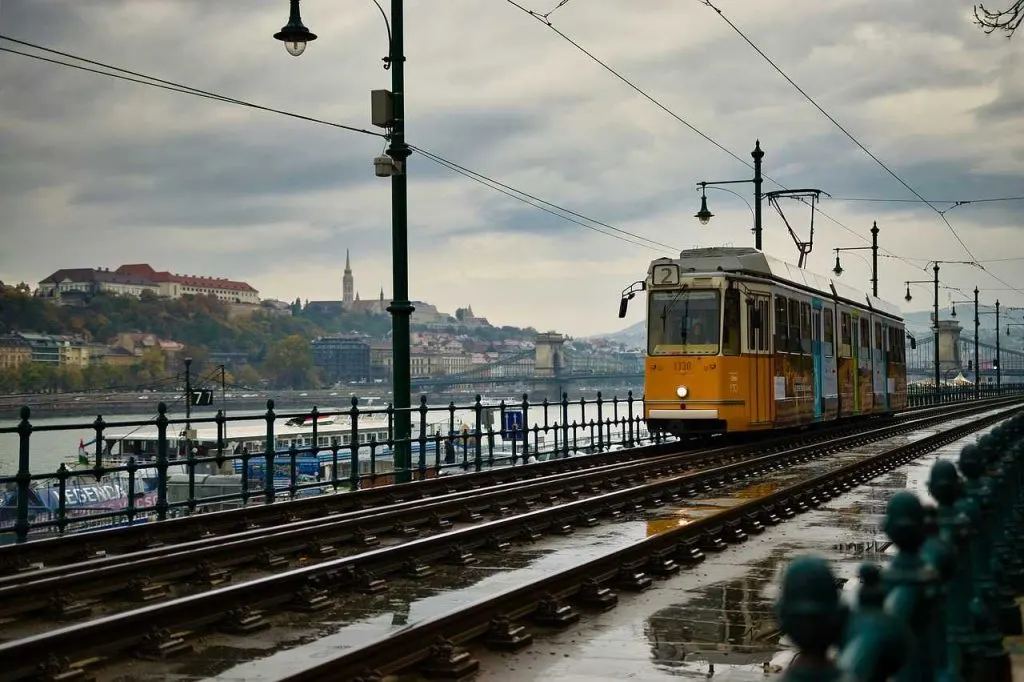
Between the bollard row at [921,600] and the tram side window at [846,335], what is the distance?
23826 mm

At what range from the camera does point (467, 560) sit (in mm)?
9820

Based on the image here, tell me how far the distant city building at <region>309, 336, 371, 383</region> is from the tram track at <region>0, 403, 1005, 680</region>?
9841 centimetres

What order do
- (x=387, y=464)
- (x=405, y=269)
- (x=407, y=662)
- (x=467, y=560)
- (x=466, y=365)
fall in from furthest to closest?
(x=466, y=365) → (x=387, y=464) → (x=405, y=269) → (x=467, y=560) → (x=407, y=662)

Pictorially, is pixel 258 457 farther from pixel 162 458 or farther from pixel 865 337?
pixel 865 337

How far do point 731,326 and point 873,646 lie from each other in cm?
2023

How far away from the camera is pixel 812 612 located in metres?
1.89

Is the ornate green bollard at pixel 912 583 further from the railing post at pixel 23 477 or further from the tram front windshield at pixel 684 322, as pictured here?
the tram front windshield at pixel 684 322

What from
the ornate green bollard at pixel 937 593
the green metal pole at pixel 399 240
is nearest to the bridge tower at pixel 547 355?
the green metal pole at pixel 399 240

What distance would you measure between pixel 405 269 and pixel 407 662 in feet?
39.8

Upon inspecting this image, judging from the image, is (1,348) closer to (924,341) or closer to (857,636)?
(857,636)

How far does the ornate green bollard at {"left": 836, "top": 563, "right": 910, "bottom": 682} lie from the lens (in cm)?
212

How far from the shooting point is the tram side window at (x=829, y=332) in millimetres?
27312

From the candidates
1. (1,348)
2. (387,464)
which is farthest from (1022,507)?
(1,348)

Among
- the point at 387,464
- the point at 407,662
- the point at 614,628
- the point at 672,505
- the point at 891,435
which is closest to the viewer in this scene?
the point at 407,662
